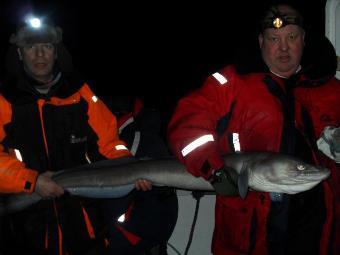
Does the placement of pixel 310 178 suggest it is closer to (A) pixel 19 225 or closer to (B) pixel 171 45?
(A) pixel 19 225

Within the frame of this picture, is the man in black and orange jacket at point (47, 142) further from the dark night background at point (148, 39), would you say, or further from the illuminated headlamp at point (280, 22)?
the dark night background at point (148, 39)

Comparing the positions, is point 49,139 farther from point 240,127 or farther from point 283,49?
point 283,49

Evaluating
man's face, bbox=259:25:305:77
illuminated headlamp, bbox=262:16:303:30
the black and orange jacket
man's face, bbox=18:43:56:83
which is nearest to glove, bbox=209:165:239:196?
man's face, bbox=259:25:305:77

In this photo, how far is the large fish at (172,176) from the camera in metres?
2.48

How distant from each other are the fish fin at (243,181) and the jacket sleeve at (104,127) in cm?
108

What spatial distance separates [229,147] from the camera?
2824mm

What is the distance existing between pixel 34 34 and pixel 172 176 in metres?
1.48

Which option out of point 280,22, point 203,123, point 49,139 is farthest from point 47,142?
point 280,22

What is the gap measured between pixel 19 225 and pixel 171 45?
1459 inches

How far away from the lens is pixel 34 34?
129 inches

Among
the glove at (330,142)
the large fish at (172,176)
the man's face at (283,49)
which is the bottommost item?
the large fish at (172,176)

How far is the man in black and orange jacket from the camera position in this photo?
307 centimetres

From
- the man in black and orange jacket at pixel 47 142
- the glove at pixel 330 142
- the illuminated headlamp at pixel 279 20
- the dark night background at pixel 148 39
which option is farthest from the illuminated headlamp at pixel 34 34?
the dark night background at pixel 148 39

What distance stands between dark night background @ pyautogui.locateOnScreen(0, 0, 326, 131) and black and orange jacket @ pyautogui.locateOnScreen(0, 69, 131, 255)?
1842cm
